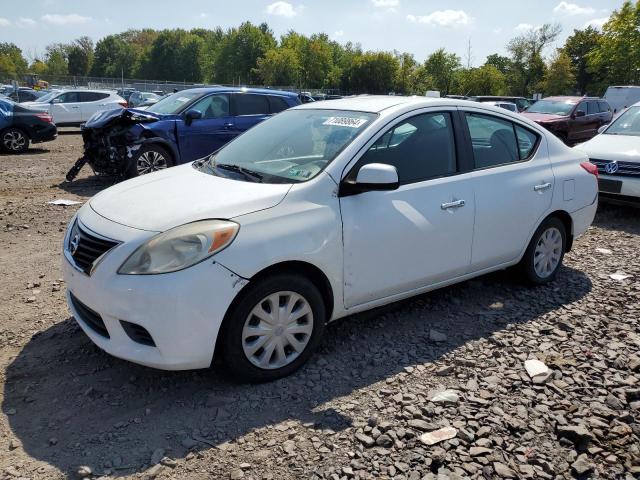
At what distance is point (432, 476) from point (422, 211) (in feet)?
5.93

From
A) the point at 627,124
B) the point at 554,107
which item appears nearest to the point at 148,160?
the point at 627,124

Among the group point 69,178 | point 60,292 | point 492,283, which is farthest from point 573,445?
point 69,178

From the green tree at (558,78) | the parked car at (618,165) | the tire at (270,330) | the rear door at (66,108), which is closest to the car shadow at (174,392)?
the tire at (270,330)

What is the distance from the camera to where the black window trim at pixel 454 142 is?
3541 mm

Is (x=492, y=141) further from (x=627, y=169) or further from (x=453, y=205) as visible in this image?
(x=627, y=169)

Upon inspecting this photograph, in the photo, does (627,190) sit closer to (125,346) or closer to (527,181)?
(527,181)

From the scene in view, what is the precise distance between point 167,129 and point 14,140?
21.0 feet

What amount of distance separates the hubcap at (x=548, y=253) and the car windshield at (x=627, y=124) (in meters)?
4.98

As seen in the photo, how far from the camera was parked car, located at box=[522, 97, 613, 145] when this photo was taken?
51.7 feet

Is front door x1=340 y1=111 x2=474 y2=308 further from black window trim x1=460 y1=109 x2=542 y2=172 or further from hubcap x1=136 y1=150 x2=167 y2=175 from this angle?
hubcap x1=136 y1=150 x2=167 y2=175

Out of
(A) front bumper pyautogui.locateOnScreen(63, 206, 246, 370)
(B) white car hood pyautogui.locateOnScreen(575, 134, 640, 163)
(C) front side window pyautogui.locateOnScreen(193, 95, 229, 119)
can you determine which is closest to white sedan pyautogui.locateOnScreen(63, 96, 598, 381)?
(A) front bumper pyautogui.locateOnScreen(63, 206, 246, 370)

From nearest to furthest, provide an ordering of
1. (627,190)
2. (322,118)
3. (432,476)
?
(432,476)
(322,118)
(627,190)

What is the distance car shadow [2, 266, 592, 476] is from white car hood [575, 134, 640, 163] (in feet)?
15.1

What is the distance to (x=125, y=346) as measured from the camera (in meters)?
3.03
